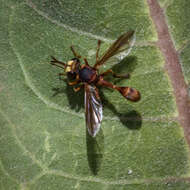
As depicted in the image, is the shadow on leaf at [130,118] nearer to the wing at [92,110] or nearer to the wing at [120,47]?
the wing at [92,110]

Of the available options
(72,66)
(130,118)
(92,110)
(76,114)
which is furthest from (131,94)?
(72,66)

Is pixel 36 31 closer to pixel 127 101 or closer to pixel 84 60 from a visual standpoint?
pixel 84 60

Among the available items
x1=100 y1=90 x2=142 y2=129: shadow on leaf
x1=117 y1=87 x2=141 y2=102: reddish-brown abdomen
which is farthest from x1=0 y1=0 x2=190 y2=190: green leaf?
x1=117 y1=87 x2=141 y2=102: reddish-brown abdomen

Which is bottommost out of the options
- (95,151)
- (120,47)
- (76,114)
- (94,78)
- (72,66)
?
(95,151)

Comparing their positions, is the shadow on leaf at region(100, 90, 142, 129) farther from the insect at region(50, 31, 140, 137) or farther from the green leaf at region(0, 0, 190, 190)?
the insect at region(50, 31, 140, 137)

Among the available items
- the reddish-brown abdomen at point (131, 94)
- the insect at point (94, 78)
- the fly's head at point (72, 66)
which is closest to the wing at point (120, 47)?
the insect at point (94, 78)

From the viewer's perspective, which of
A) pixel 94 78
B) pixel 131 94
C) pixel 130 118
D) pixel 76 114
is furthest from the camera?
pixel 94 78

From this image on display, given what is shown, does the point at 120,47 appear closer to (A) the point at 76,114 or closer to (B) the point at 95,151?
(A) the point at 76,114
